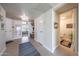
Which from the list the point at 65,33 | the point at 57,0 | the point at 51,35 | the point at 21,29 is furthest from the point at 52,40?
the point at 65,33

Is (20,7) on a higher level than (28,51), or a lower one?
higher

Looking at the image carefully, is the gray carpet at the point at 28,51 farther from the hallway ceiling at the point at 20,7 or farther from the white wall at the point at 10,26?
the hallway ceiling at the point at 20,7

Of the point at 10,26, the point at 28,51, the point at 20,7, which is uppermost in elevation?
the point at 20,7

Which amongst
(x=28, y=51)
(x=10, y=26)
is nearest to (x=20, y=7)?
(x=10, y=26)

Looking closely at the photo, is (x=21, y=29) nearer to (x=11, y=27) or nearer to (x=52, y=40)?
(x=11, y=27)

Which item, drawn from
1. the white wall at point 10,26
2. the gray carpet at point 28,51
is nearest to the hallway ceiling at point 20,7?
the white wall at point 10,26

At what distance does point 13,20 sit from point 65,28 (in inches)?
146

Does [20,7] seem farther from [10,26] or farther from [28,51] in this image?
[28,51]

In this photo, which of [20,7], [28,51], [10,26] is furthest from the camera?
[10,26]

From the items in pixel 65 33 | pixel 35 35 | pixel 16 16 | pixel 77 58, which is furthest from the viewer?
pixel 35 35

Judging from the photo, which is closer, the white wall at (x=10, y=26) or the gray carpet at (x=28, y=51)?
the gray carpet at (x=28, y=51)

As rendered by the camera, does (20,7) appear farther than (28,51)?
No

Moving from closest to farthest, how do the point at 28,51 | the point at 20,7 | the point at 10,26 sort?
the point at 20,7, the point at 28,51, the point at 10,26

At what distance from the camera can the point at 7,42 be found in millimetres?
3615
